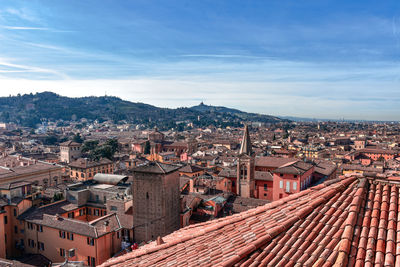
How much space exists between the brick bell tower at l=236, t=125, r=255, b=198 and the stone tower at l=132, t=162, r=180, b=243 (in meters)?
13.7

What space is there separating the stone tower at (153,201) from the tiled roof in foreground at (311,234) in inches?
711

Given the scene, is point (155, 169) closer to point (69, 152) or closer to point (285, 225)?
point (285, 225)

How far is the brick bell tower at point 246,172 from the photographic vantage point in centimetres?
3647

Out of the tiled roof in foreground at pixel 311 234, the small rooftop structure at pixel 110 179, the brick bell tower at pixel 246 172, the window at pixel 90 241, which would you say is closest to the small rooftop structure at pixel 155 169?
the window at pixel 90 241

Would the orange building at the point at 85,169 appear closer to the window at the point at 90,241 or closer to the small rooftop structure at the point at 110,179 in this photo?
the small rooftop structure at the point at 110,179

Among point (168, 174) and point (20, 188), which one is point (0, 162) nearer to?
point (20, 188)

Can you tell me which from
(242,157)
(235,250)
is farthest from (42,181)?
(235,250)

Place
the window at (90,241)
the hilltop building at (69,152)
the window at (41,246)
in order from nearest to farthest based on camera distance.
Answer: the window at (90,241)
the window at (41,246)
the hilltop building at (69,152)

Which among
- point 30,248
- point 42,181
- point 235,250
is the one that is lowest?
point 30,248

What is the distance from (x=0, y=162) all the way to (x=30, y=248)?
93.6ft

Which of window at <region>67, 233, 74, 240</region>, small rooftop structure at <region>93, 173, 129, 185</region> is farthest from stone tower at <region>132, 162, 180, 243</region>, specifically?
small rooftop structure at <region>93, 173, 129, 185</region>

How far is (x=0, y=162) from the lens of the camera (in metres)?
47.1

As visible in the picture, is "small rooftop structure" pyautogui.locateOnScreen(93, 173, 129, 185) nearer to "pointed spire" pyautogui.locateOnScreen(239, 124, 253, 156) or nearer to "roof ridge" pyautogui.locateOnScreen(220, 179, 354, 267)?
"pointed spire" pyautogui.locateOnScreen(239, 124, 253, 156)

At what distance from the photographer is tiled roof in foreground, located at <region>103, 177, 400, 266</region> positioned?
415 cm
